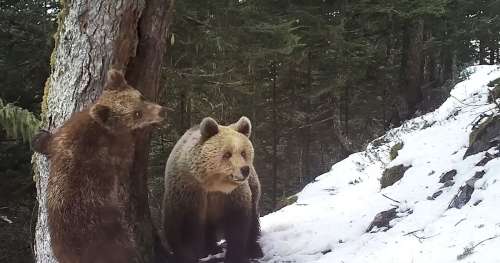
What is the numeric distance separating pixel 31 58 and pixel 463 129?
8.80m

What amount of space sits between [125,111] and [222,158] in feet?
5.06

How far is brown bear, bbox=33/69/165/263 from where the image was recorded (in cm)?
400

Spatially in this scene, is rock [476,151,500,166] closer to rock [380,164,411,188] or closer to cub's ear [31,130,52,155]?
rock [380,164,411,188]

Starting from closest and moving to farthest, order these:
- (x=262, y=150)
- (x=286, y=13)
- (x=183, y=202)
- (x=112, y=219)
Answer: (x=112, y=219) → (x=183, y=202) → (x=286, y=13) → (x=262, y=150)

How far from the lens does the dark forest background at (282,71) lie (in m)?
11.8

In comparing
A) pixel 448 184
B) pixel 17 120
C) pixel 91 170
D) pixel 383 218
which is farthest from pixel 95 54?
pixel 448 184

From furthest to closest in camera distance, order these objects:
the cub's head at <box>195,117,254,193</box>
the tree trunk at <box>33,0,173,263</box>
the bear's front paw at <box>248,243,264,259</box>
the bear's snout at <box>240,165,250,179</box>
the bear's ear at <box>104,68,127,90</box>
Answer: the bear's front paw at <box>248,243,264,259</box>, the cub's head at <box>195,117,254,193</box>, the bear's snout at <box>240,165,250,179</box>, the tree trunk at <box>33,0,173,263</box>, the bear's ear at <box>104,68,127,90</box>

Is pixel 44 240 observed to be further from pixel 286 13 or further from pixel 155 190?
pixel 286 13

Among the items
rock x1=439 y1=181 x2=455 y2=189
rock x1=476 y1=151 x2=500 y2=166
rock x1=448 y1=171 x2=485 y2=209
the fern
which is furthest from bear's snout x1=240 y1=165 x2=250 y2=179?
the fern

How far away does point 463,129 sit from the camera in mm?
7559

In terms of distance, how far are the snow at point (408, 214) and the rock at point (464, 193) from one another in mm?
69

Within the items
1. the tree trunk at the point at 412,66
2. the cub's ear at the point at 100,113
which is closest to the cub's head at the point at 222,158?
the cub's ear at the point at 100,113

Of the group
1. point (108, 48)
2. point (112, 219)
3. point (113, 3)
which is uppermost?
point (113, 3)

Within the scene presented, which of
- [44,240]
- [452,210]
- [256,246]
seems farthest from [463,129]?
[44,240]
